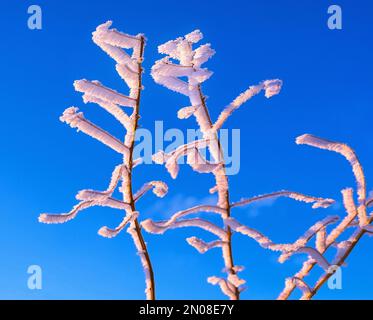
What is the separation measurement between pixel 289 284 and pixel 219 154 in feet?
1.58

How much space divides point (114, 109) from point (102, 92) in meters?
0.07

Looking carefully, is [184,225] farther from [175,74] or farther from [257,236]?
[175,74]

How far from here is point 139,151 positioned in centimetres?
215

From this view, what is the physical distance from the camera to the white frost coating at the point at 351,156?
6.70ft

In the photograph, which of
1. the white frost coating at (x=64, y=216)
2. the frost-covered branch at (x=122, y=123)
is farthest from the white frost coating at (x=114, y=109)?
the white frost coating at (x=64, y=216)

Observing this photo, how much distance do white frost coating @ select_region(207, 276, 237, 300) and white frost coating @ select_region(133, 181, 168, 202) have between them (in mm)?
318

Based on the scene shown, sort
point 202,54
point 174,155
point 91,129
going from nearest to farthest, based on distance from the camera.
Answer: point 174,155 → point 91,129 → point 202,54

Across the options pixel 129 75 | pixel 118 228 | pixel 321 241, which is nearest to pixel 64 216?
pixel 118 228

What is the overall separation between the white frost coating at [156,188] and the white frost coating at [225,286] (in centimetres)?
32

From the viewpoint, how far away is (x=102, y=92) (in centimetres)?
215

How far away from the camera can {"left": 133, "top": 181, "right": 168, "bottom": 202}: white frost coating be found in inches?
83.0
